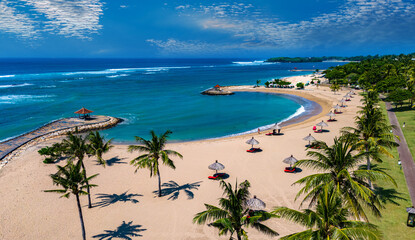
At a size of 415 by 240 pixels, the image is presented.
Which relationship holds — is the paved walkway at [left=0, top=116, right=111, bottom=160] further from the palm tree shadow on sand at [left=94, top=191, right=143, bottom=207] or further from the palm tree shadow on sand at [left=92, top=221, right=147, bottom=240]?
the palm tree shadow on sand at [left=92, top=221, right=147, bottom=240]

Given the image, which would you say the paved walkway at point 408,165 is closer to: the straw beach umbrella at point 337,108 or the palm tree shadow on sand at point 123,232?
the straw beach umbrella at point 337,108

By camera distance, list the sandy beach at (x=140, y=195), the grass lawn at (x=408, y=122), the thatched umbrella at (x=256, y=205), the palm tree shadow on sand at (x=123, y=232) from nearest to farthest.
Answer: the thatched umbrella at (x=256, y=205), the palm tree shadow on sand at (x=123, y=232), the sandy beach at (x=140, y=195), the grass lawn at (x=408, y=122)

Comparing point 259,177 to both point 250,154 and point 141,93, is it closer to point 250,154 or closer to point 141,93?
point 250,154

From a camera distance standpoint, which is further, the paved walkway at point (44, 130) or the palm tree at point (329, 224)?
the paved walkway at point (44, 130)

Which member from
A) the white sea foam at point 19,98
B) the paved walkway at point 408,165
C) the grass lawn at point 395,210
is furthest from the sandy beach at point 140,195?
the white sea foam at point 19,98

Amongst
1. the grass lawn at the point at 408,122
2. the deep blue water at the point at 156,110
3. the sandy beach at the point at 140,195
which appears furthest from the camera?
the deep blue water at the point at 156,110

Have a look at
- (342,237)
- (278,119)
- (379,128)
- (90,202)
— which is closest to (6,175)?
(90,202)


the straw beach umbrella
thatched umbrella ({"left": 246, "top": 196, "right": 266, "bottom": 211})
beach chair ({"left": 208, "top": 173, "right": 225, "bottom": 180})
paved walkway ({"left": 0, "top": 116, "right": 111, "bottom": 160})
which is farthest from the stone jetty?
the straw beach umbrella
